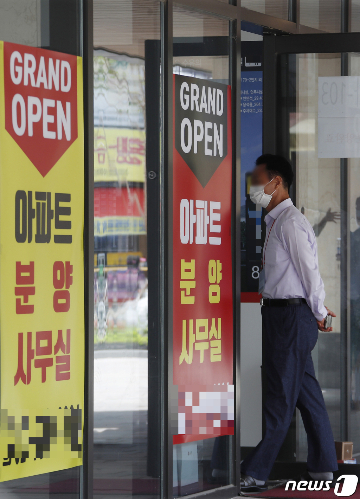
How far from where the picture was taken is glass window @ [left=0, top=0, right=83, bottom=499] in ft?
10.8

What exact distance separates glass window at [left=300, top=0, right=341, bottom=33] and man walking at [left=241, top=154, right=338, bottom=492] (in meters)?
1.29

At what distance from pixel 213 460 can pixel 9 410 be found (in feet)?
4.68

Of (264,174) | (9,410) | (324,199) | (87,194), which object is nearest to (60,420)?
(9,410)

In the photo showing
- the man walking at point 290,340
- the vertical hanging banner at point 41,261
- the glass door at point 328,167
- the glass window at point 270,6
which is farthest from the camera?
the glass door at point 328,167

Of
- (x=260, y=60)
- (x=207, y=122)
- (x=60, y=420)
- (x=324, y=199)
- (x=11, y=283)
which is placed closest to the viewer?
(x=11, y=283)

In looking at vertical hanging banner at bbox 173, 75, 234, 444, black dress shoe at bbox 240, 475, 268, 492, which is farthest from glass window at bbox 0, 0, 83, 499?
black dress shoe at bbox 240, 475, 268, 492

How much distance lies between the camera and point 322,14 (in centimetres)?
489

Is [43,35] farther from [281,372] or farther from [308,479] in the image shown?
[308,479]

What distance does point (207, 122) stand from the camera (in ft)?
13.9

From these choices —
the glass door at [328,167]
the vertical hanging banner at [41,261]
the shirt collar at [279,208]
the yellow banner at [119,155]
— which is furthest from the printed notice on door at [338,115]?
the vertical hanging banner at [41,261]

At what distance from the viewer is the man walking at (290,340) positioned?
420 centimetres

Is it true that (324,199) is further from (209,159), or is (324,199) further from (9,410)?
(9,410)

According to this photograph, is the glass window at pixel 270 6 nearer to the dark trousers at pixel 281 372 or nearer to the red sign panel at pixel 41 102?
the red sign panel at pixel 41 102

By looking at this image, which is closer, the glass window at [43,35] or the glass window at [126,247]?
the glass window at [43,35]
